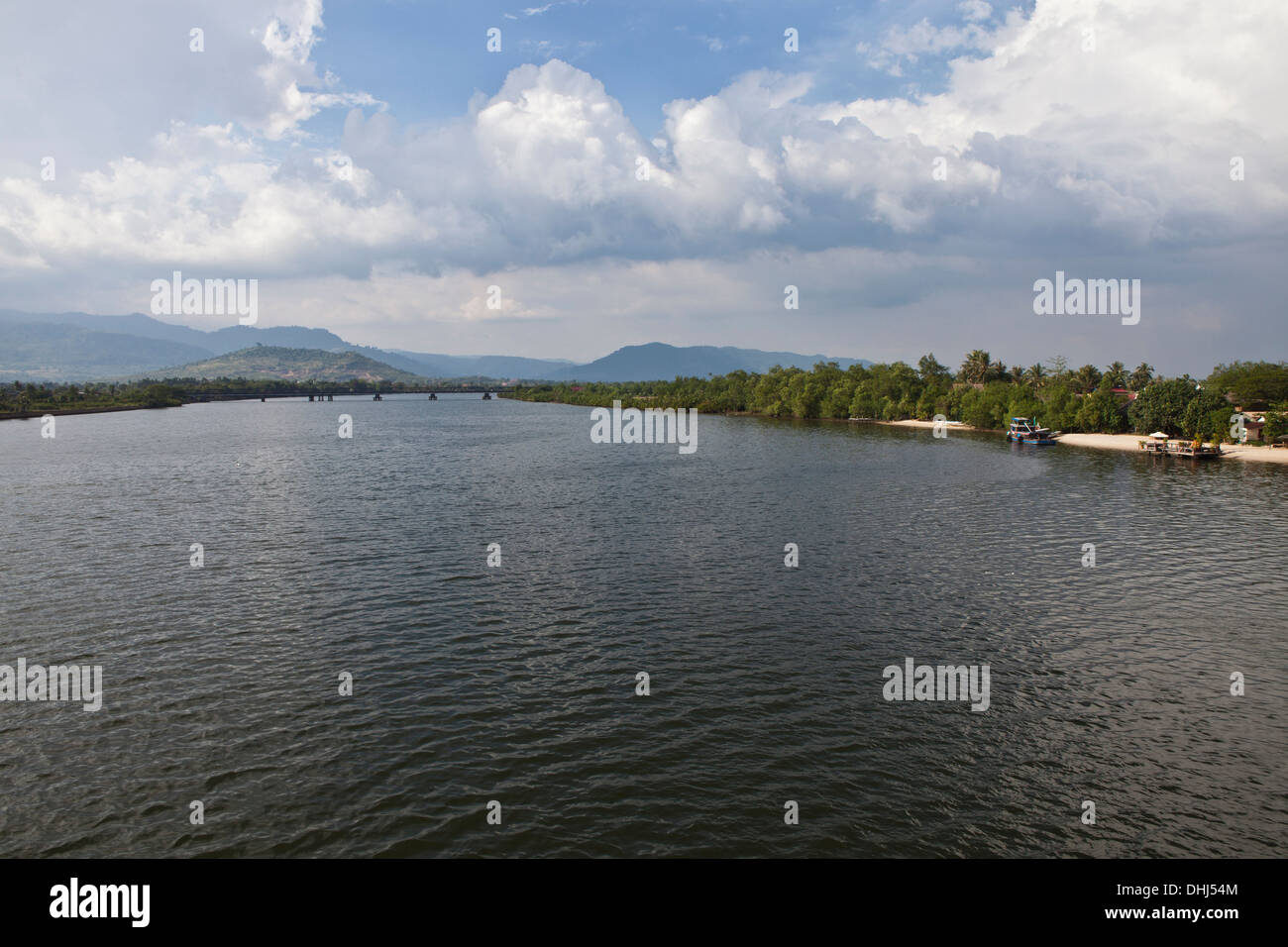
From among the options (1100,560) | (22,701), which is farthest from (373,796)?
(1100,560)

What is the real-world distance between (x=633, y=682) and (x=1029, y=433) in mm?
154172

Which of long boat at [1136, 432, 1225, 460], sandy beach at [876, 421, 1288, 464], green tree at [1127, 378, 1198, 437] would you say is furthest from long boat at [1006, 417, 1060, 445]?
long boat at [1136, 432, 1225, 460]

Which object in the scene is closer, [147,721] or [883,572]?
[147,721]

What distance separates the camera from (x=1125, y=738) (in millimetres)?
25219

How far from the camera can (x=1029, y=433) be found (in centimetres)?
15525

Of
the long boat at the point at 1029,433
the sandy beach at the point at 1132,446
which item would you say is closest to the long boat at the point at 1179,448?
the sandy beach at the point at 1132,446

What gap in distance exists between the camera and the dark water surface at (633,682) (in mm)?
20531

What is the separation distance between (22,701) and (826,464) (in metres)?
99.3

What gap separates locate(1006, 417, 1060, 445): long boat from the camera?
506 feet

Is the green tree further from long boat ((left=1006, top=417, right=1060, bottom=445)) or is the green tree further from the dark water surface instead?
the dark water surface

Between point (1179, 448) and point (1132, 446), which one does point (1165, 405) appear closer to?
point (1132, 446)

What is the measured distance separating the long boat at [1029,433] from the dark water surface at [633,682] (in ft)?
295

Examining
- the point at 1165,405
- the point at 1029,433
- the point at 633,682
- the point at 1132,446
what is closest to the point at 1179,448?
the point at 1132,446
